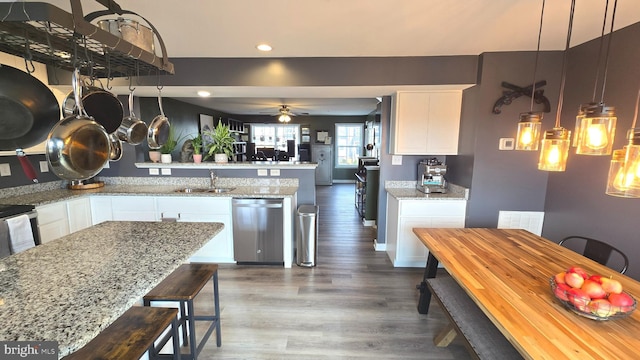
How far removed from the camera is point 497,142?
289cm

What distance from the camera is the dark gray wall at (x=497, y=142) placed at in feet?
9.07

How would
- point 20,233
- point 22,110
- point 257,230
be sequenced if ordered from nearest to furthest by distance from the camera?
1. point 22,110
2. point 20,233
3. point 257,230

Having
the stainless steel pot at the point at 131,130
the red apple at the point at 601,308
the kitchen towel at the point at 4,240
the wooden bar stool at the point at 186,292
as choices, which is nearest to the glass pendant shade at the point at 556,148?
the red apple at the point at 601,308

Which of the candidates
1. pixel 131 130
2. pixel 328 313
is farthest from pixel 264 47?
pixel 328 313

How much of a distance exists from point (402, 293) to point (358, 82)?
220cm

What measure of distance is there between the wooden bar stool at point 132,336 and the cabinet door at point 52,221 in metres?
2.21

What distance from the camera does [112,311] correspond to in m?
0.96

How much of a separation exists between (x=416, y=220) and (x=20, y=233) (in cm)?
368

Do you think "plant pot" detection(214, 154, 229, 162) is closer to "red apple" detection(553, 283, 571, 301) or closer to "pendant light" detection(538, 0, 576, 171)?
"pendant light" detection(538, 0, 576, 171)

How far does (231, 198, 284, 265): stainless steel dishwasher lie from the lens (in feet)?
10.5

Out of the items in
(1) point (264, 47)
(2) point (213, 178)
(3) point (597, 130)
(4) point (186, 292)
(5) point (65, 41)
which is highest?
(1) point (264, 47)

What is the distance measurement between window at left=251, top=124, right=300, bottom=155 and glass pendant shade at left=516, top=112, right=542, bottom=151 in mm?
7941

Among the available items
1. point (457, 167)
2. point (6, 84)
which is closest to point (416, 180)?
point (457, 167)

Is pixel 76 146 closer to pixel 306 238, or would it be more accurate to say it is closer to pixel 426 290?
pixel 306 238
